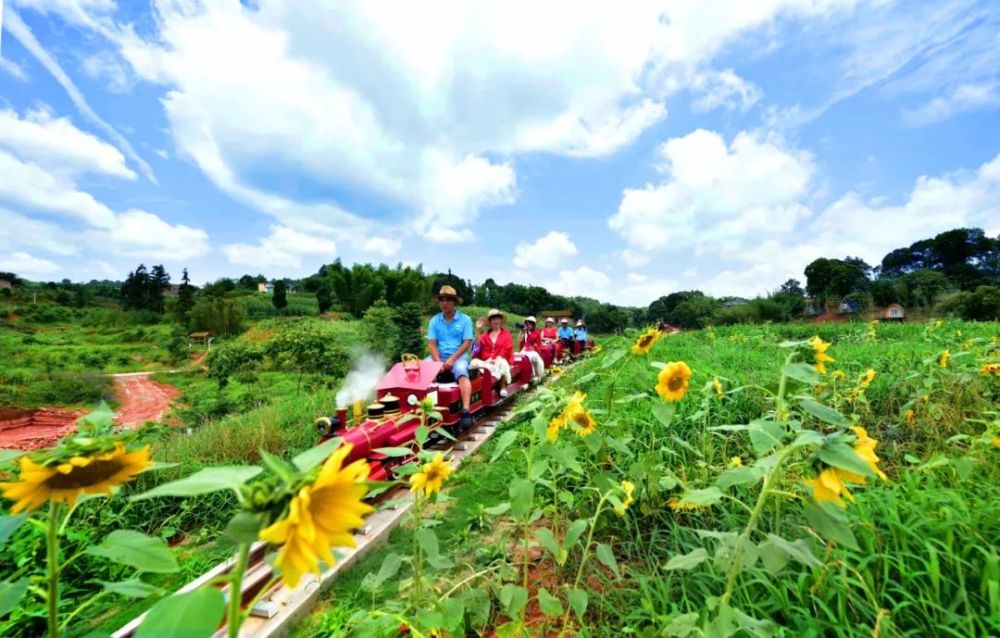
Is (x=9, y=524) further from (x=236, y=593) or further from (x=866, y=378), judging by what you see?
(x=866, y=378)

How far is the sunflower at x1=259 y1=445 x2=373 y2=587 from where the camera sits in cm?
62

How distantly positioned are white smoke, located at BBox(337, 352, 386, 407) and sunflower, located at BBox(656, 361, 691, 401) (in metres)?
2.91

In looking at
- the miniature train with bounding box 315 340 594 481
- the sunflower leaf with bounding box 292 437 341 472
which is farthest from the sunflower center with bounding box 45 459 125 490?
the miniature train with bounding box 315 340 594 481

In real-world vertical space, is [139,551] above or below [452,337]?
below

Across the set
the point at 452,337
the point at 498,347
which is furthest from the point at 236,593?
the point at 498,347

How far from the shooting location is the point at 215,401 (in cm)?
706

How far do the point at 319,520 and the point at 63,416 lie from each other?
18.1 metres

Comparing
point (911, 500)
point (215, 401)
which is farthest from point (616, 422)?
point (215, 401)

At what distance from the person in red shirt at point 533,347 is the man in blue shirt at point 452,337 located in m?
2.89

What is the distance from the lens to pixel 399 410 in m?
4.13

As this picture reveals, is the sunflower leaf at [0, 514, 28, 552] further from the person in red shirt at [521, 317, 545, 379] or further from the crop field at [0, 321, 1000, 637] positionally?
the person in red shirt at [521, 317, 545, 379]

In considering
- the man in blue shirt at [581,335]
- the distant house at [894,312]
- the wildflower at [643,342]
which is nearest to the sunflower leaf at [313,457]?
the wildflower at [643,342]

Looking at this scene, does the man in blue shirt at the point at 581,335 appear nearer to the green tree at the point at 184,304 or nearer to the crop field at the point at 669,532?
the crop field at the point at 669,532

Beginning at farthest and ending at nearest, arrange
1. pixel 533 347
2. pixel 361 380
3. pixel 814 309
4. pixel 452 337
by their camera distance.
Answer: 1. pixel 814 309
2. pixel 533 347
3. pixel 452 337
4. pixel 361 380
